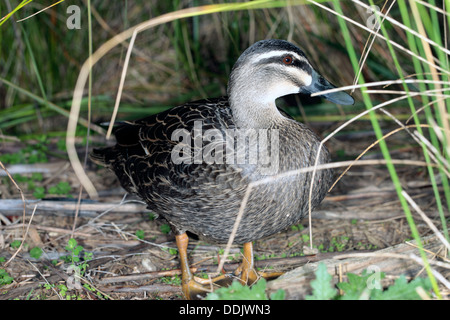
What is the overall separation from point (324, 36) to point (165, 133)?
7.98 ft

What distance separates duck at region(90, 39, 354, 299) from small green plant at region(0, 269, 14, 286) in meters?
1.04

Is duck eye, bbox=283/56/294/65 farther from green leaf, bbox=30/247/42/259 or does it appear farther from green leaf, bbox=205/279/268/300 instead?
green leaf, bbox=30/247/42/259

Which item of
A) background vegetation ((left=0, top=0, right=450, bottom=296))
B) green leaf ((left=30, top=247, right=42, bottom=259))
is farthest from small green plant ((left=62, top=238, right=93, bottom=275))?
background vegetation ((left=0, top=0, right=450, bottom=296))

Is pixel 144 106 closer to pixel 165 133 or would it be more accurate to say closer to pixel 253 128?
pixel 165 133

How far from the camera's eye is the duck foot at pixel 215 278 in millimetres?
3480

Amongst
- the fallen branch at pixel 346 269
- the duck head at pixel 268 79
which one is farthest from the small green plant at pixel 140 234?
the fallen branch at pixel 346 269

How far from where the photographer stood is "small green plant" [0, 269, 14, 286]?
349cm

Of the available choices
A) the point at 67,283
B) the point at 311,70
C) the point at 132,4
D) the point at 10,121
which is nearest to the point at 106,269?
the point at 67,283

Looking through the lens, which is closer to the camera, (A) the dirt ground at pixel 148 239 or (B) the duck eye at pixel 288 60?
(B) the duck eye at pixel 288 60

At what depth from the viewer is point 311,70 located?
328 cm

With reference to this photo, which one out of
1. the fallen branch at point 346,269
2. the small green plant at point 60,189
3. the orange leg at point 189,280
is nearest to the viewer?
the fallen branch at point 346,269

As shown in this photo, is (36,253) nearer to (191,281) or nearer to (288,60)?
(191,281)

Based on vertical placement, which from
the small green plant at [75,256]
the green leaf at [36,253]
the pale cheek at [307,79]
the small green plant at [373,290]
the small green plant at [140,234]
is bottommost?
the small green plant at [373,290]

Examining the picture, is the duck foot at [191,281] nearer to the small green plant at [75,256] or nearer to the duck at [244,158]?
the duck at [244,158]
